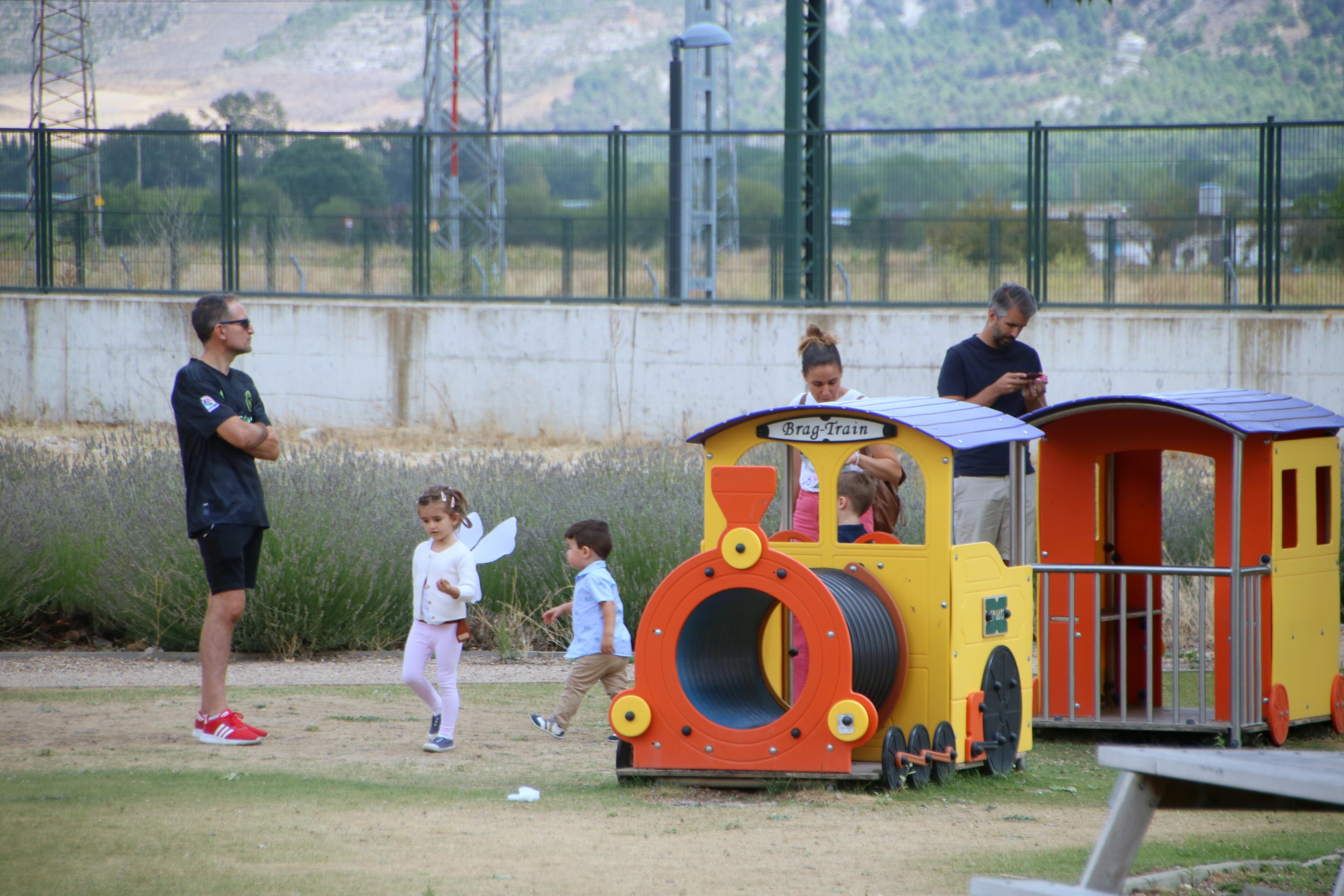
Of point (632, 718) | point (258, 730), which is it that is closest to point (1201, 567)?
point (632, 718)

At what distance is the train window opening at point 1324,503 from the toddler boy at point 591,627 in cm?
333

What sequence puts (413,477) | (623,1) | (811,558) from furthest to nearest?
(623,1) < (413,477) < (811,558)

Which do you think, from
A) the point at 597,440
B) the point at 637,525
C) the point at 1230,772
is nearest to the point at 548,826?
the point at 1230,772

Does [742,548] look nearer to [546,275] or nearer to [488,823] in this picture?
[488,823]

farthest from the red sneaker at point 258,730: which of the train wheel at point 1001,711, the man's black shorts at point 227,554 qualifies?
the train wheel at point 1001,711

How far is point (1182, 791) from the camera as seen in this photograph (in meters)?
3.72

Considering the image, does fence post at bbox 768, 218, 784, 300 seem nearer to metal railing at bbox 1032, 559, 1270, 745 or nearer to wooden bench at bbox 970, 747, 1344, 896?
metal railing at bbox 1032, 559, 1270, 745

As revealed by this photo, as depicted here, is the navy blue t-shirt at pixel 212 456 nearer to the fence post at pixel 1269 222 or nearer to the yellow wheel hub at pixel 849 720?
the yellow wheel hub at pixel 849 720

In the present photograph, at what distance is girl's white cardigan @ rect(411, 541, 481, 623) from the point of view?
20.8 ft

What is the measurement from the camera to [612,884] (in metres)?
4.28

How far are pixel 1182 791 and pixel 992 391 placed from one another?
3.71 m

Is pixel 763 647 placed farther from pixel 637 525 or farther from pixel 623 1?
pixel 623 1

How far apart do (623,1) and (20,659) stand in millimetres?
166564

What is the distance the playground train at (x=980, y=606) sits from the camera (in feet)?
18.0
